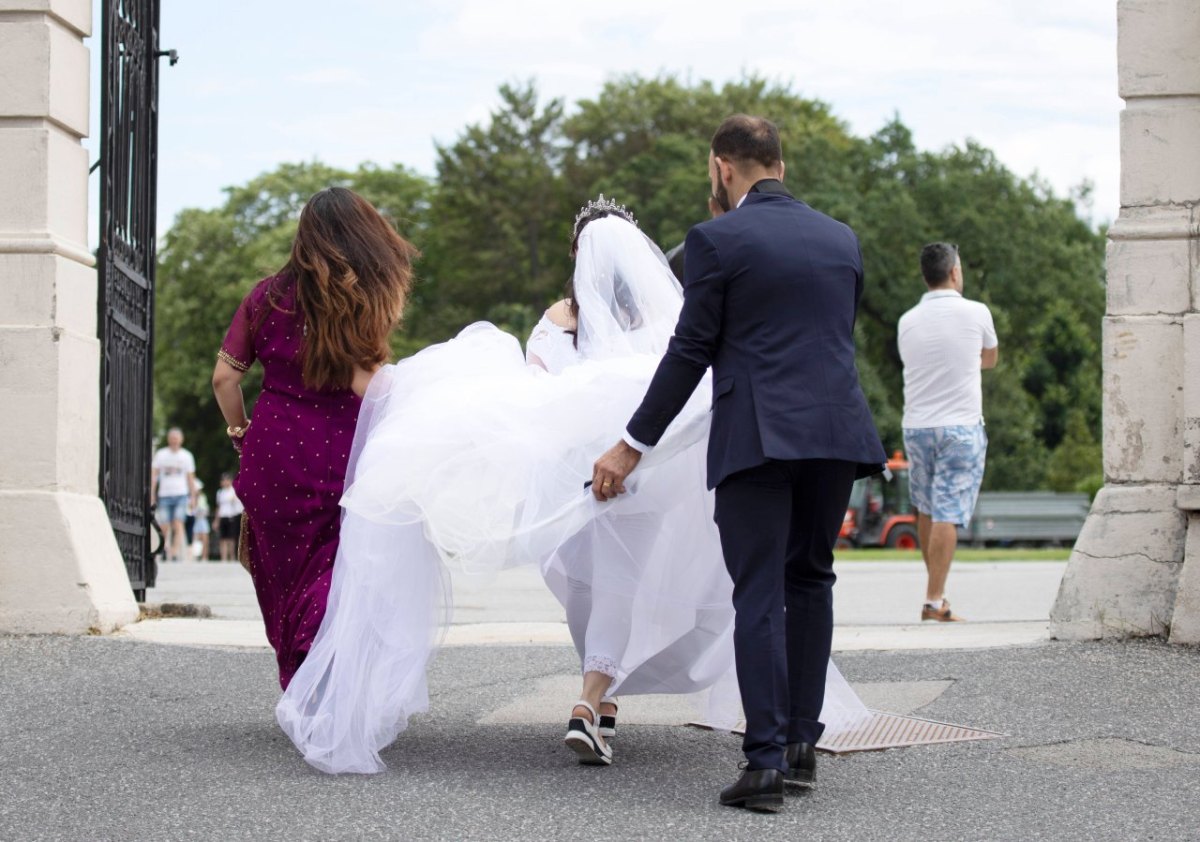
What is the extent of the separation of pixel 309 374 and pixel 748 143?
181cm

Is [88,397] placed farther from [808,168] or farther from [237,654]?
[808,168]

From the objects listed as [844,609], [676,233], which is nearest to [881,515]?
[676,233]

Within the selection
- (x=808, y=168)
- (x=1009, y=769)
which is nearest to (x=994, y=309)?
(x=808, y=168)

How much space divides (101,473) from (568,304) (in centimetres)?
425

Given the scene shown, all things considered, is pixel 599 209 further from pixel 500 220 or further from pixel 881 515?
pixel 500 220

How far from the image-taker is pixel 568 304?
6.12 metres

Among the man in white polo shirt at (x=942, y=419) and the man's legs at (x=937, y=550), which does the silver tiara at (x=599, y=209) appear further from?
the man's legs at (x=937, y=550)

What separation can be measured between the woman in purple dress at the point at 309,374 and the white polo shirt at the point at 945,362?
14.8 feet

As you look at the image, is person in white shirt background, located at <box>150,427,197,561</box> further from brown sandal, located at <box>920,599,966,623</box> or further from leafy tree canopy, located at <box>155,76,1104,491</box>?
leafy tree canopy, located at <box>155,76,1104,491</box>

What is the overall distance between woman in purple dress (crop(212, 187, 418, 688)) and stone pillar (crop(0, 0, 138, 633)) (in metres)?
2.79

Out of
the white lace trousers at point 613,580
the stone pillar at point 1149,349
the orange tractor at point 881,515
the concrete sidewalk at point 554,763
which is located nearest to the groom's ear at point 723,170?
the white lace trousers at point 613,580

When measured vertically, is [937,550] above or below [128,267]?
below

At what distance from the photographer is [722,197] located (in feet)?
17.4

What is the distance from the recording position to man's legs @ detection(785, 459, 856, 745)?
5027 mm
